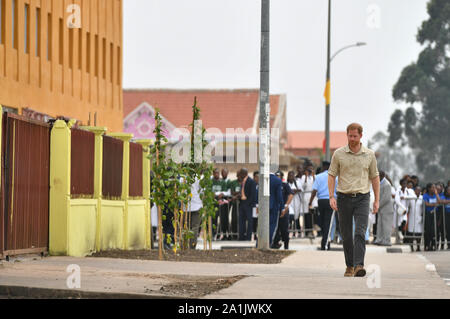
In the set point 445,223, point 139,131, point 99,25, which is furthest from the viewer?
point 139,131

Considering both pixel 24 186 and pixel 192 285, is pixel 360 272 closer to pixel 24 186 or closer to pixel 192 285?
pixel 192 285

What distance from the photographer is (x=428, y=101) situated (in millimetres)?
83562

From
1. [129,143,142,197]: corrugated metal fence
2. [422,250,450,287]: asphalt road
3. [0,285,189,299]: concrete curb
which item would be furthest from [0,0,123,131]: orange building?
[0,285,189,299]: concrete curb

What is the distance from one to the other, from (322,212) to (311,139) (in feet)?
486

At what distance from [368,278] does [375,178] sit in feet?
4.31

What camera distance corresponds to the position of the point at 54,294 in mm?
11000

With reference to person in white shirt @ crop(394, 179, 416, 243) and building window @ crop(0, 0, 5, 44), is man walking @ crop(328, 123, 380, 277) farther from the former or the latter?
building window @ crop(0, 0, 5, 44)

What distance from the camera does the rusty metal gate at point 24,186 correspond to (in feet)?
47.8

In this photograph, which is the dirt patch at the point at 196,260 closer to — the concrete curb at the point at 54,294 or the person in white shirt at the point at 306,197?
the concrete curb at the point at 54,294

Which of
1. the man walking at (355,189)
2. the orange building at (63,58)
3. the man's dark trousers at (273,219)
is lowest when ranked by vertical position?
the man's dark trousers at (273,219)

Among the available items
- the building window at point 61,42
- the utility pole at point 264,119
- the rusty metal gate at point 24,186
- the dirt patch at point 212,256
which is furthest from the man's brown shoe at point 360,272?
the building window at point 61,42

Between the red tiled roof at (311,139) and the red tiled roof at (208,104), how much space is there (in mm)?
72843
